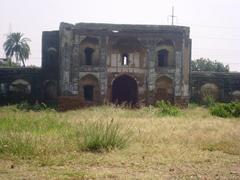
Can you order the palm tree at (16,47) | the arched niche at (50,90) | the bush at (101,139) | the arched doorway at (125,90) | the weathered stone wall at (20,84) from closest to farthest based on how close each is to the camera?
the bush at (101,139)
the arched doorway at (125,90)
the arched niche at (50,90)
the weathered stone wall at (20,84)
the palm tree at (16,47)

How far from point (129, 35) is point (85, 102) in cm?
463

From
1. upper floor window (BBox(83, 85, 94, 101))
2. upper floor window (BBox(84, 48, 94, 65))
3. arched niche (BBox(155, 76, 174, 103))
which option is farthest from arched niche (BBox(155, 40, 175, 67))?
upper floor window (BBox(83, 85, 94, 101))

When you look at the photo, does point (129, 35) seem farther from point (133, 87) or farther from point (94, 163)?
point (94, 163)

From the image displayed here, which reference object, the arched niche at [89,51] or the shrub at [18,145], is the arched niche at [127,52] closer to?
the arched niche at [89,51]

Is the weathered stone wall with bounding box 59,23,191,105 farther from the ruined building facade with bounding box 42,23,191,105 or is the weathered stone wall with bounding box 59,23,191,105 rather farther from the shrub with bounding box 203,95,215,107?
the shrub with bounding box 203,95,215,107

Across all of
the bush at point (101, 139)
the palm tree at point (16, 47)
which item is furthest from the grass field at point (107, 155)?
the palm tree at point (16, 47)

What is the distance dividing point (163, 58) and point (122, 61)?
251cm

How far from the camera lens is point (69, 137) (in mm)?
9523

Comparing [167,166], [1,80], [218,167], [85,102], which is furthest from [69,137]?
[1,80]

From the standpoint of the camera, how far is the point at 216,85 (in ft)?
99.3

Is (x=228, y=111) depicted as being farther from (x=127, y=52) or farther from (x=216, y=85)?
(x=216, y=85)

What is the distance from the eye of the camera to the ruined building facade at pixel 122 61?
2661cm

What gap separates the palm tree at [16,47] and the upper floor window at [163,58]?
84.6ft

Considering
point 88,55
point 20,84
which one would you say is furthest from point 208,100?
point 20,84
